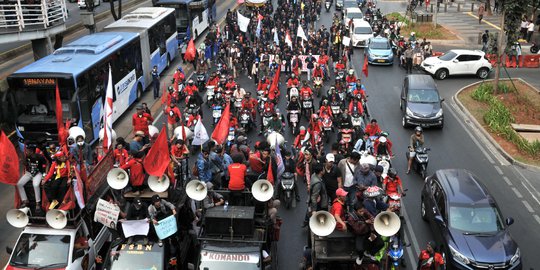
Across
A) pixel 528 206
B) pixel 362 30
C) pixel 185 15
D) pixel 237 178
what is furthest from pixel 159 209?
pixel 362 30

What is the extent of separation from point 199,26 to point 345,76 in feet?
56.0

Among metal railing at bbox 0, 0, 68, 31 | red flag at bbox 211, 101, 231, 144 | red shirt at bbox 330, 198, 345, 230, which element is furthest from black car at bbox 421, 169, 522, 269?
metal railing at bbox 0, 0, 68, 31

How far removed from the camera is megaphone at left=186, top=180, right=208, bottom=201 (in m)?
11.1

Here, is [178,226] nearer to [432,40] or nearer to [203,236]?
[203,236]

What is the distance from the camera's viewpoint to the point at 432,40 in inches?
1543

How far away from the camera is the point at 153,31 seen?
2855cm

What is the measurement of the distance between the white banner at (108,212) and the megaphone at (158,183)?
0.95m

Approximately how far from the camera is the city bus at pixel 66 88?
1805 cm

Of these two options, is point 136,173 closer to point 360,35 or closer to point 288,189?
point 288,189

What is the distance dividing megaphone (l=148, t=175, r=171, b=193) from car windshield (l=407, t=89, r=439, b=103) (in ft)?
43.1

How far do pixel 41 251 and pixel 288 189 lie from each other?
654cm

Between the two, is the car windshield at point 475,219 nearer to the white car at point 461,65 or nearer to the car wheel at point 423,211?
the car wheel at point 423,211

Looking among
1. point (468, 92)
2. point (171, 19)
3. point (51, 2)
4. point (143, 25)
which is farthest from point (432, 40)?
point (51, 2)

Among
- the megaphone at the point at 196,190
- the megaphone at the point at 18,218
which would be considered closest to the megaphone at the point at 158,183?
A: the megaphone at the point at 196,190
